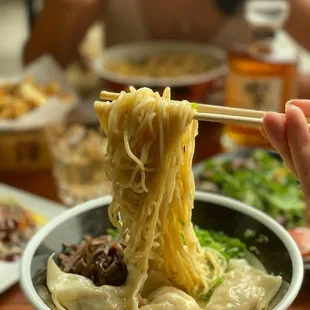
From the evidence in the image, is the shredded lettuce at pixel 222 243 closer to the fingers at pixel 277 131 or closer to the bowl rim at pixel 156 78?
the fingers at pixel 277 131

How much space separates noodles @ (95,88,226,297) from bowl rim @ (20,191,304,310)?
96 millimetres

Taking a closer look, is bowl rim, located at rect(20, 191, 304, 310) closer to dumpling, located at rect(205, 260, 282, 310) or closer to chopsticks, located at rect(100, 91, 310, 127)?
dumpling, located at rect(205, 260, 282, 310)

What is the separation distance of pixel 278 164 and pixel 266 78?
23 cm

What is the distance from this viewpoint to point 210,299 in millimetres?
812

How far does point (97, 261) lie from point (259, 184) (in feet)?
2.06

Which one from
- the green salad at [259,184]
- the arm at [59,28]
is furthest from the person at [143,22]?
the green salad at [259,184]

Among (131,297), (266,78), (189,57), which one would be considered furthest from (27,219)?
(189,57)


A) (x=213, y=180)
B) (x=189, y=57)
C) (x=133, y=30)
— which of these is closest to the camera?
(x=213, y=180)

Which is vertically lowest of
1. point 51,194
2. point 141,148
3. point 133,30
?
point 51,194

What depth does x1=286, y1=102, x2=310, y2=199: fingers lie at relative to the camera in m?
0.69

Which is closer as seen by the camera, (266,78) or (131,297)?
(131,297)

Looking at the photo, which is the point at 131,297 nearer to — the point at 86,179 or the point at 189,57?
the point at 86,179

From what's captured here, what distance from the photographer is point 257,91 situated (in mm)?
1518

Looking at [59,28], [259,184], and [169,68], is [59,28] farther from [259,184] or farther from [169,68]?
[259,184]
